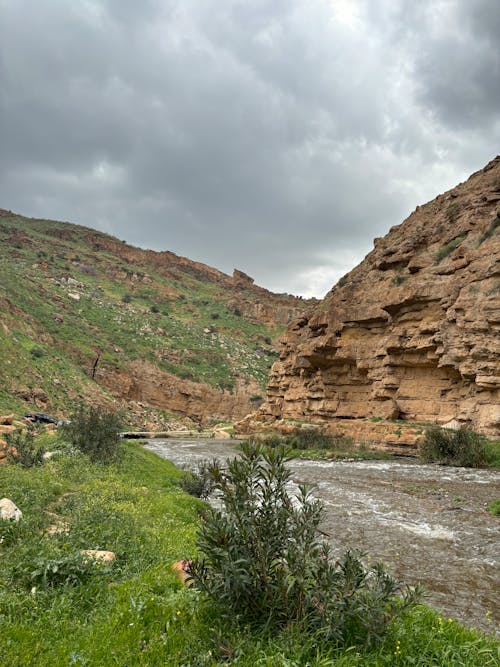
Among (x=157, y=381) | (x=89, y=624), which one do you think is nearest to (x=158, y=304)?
(x=157, y=381)

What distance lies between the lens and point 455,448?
787 inches

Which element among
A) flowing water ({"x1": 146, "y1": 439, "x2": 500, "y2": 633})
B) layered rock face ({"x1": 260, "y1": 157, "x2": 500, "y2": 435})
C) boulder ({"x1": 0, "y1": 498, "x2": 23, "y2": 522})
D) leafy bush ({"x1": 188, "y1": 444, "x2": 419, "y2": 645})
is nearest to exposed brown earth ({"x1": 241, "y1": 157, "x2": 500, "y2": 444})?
layered rock face ({"x1": 260, "y1": 157, "x2": 500, "y2": 435})

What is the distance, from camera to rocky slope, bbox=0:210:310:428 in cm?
3938

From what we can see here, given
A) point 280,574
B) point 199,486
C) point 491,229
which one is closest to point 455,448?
point 199,486

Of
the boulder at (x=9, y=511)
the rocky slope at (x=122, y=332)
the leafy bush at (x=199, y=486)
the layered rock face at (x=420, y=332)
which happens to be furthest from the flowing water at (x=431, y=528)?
the rocky slope at (x=122, y=332)

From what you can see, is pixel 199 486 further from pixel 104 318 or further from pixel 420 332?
pixel 104 318

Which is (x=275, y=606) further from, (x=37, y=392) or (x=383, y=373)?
(x=37, y=392)

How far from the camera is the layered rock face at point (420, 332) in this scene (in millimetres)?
23875

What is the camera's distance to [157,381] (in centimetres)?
5616

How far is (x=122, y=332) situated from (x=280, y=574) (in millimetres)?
61318

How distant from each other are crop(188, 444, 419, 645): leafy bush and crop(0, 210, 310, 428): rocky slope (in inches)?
993

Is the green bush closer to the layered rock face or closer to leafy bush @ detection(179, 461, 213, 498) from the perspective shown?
the layered rock face

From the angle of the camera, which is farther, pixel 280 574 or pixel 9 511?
pixel 9 511

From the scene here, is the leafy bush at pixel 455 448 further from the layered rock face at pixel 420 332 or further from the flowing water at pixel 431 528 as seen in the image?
the layered rock face at pixel 420 332
